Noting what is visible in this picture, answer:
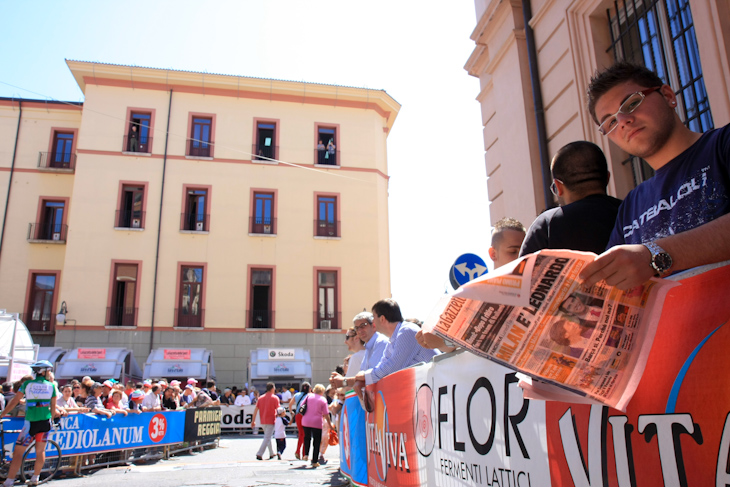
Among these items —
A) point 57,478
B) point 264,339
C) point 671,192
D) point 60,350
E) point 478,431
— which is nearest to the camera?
point 671,192

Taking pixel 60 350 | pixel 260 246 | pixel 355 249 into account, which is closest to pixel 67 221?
pixel 60 350

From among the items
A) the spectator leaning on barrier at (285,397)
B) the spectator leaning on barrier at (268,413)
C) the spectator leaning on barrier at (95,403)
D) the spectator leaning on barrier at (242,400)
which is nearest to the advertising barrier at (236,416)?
the spectator leaning on barrier at (242,400)

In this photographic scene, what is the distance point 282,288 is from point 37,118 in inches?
599

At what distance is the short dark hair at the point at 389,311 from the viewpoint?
16.5ft

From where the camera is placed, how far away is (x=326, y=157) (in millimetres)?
29109

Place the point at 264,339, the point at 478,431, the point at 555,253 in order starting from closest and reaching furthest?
the point at 555,253 < the point at 478,431 < the point at 264,339

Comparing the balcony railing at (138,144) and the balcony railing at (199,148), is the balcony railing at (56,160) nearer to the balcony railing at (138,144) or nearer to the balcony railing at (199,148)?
the balcony railing at (138,144)

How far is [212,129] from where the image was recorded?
1110 inches

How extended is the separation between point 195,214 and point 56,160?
26.0 ft

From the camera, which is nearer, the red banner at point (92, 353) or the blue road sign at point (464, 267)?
the blue road sign at point (464, 267)

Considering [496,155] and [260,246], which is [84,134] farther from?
[496,155]

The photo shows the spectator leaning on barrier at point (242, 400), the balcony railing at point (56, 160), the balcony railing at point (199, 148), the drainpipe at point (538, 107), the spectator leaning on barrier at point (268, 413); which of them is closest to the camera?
the drainpipe at point (538, 107)

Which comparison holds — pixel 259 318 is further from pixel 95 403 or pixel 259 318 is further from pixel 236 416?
pixel 95 403

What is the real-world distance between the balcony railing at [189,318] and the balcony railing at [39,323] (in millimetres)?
5682
